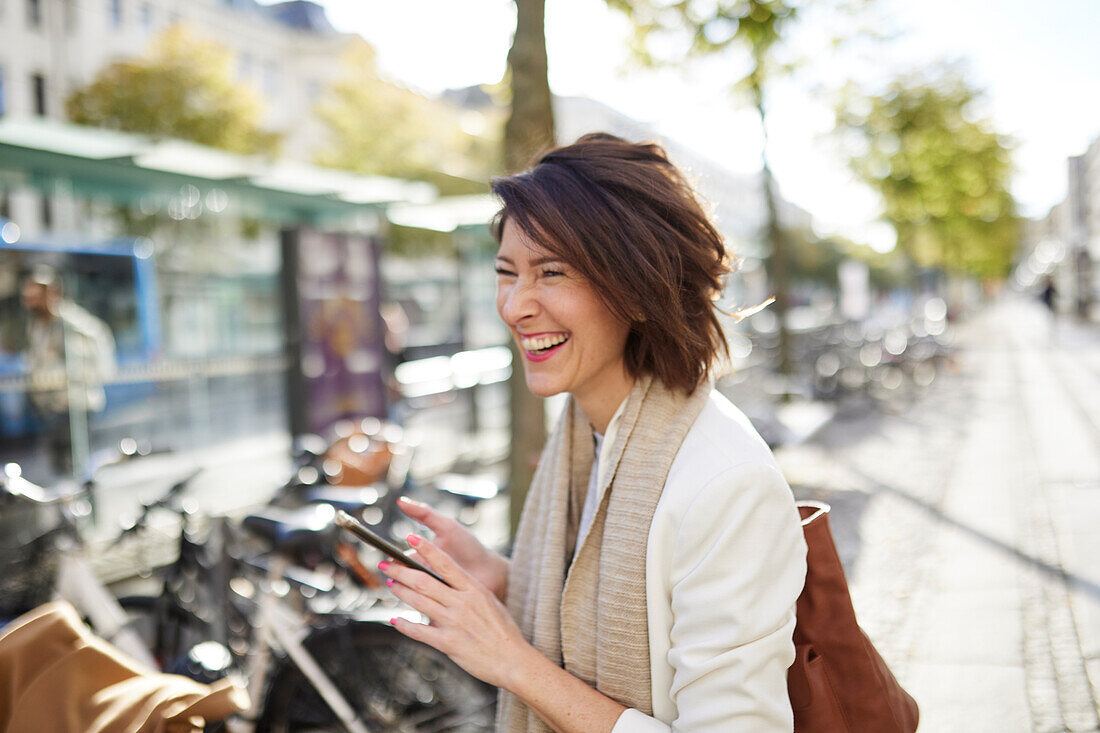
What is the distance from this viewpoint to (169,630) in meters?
3.41

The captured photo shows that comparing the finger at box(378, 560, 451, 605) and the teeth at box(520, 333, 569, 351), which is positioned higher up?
the teeth at box(520, 333, 569, 351)

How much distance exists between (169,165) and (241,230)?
9.96 meters

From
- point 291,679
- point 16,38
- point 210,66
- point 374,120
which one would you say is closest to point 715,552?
point 291,679

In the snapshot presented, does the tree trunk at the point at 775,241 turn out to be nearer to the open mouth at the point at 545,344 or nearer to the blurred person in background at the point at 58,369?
the blurred person in background at the point at 58,369

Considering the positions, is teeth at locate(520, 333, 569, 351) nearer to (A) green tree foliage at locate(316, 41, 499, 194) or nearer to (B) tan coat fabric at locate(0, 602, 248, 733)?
(B) tan coat fabric at locate(0, 602, 248, 733)

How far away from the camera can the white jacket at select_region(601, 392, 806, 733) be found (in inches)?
48.3

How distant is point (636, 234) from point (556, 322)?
245 mm

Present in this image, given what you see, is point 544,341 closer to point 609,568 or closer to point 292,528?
point 609,568

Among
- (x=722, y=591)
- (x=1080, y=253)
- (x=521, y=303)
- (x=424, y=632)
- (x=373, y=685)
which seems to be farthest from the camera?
(x=1080, y=253)

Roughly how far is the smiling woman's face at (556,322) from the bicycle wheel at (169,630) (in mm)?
2524

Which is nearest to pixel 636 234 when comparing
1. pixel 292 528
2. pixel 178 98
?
pixel 292 528

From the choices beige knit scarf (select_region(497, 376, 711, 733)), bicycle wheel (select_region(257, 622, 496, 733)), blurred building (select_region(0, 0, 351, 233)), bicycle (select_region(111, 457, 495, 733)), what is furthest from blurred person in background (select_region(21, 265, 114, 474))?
beige knit scarf (select_region(497, 376, 711, 733))

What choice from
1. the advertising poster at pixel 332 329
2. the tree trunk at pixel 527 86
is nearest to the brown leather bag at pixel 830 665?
the tree trunk at pixel 527 86

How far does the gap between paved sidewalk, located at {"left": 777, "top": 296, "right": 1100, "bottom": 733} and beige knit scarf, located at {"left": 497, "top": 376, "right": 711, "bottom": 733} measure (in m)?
2.12
